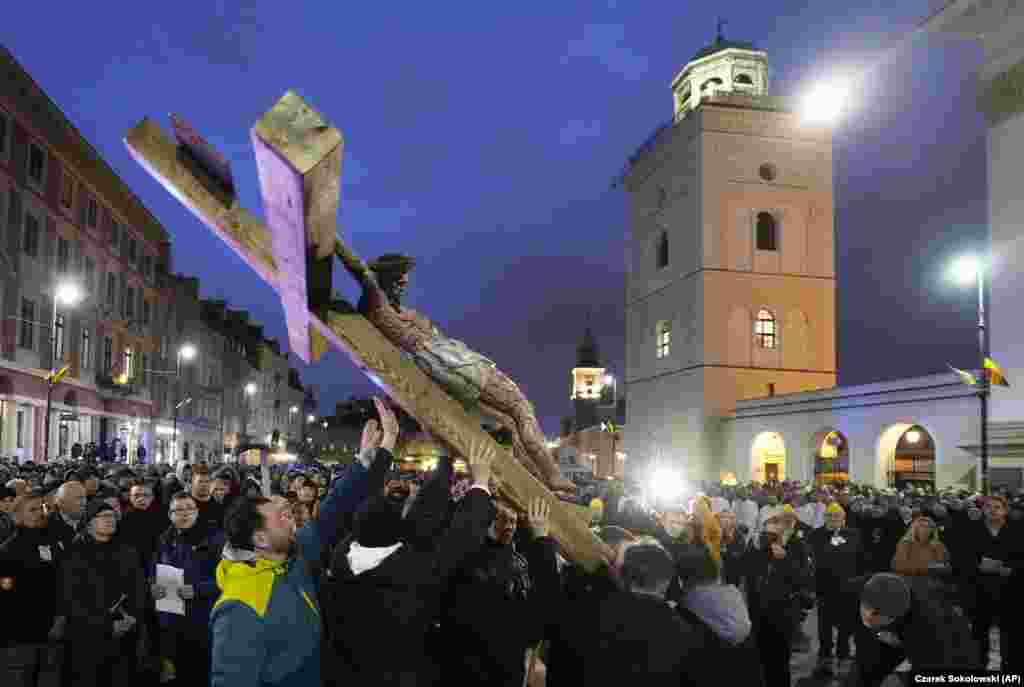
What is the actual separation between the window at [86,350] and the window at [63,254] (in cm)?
394

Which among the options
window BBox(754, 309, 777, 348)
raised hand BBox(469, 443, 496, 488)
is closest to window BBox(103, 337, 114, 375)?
window BBox(754, 309, 777, 348)

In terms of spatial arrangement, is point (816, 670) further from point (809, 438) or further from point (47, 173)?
point (47, 173)

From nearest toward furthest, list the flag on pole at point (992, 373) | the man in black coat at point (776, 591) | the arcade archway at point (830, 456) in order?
the man in black coat at point (776, 591) → the flag on pole at point (992, 373) → the arcade archway at point (830, 456)

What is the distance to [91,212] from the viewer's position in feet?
134

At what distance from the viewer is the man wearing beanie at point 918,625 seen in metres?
4.12

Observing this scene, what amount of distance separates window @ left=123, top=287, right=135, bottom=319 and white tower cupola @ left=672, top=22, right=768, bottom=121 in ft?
101

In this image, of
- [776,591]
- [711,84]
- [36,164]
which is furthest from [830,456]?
Answer: [36,164]

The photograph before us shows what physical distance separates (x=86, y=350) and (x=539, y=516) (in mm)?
40949

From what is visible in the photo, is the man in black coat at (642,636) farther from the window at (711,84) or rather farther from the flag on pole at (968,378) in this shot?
the window at (711,84)

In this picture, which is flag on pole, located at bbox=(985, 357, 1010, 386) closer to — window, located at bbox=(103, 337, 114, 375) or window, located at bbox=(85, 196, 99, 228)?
window, located at bbox=(85, 196, 99, 228)

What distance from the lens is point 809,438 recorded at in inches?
1401

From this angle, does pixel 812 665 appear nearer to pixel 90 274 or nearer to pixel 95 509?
pixel 95 509

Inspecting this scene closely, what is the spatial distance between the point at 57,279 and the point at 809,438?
101ft

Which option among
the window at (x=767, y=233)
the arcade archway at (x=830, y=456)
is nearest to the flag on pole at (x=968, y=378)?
the arcade archway at (x=830, y=456)
